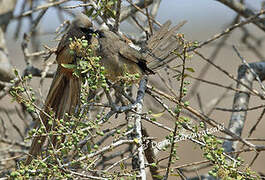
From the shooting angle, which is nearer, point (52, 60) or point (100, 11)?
point (100, 11)

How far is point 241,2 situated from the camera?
151 inches

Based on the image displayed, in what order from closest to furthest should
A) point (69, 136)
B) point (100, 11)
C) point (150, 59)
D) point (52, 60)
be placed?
point (69, 136) → point (100, 11) → point (150, 59) → point (52, 60)

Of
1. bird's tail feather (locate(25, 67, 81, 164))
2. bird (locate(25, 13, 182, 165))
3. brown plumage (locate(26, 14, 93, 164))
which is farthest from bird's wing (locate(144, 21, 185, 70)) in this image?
bird's tail feather (locate(25, 67, 81, 164))

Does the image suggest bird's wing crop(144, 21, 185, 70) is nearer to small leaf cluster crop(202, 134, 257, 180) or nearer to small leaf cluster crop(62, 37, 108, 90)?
small leaf cluster crop(62, 37, 108, 90)

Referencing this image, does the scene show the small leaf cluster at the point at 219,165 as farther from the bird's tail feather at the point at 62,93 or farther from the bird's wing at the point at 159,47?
the bird's tail feather at the point at 62,93

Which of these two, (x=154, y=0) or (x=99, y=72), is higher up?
(x=154, y=0)

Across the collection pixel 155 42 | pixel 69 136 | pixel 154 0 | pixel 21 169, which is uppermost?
pixel 154 0

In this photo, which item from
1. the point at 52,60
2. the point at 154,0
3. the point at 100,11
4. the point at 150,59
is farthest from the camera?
the point at 154,0

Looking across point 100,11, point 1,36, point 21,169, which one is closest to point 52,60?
point 1,36

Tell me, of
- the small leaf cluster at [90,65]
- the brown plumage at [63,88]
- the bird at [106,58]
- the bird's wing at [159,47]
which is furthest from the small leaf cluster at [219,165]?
the brown plumage at [63,88]

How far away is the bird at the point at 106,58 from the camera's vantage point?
2461 mm

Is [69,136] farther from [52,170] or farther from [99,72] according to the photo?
[99,72]

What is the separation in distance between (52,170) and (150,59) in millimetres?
1275

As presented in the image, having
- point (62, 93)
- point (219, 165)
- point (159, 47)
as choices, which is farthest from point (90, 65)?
point (62, 93)
